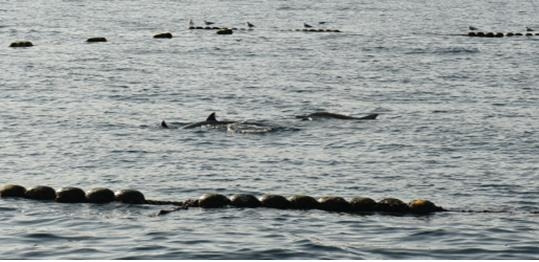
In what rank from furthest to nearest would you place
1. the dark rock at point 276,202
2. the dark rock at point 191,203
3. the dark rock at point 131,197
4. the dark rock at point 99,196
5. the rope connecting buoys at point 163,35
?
the rope connecting buoys at point 163,35
the dark rock at point 99,196
the dark rock at point 131,197
the dark rock at point 191,203
the dark rock at point 276,202

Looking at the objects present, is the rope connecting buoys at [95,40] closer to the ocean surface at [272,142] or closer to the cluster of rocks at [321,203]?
the ocean surface at [272,142]

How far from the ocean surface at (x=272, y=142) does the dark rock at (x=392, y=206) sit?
587mm

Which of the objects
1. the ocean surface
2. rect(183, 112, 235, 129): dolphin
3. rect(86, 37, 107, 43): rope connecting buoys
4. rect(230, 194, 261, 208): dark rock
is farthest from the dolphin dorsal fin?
rect(86, 37, 107, 43): rope connecting buoys

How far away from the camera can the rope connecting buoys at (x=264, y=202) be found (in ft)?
81.3

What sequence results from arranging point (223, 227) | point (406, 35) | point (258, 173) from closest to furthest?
point (223, 227) < point (258, 173) < point (406, 35)

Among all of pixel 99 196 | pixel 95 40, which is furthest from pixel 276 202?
pixel 95 40

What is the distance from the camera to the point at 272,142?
114ft

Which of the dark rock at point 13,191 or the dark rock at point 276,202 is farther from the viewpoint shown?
the dark rock at point 13,191

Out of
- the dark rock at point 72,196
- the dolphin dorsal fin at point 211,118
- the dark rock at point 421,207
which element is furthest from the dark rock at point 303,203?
the dolphin dorsal fin at point 211,118

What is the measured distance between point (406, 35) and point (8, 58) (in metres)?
32.2

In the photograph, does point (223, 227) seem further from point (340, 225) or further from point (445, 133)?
point (445, 133)

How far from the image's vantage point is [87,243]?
855 inches

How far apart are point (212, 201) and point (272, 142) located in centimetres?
982

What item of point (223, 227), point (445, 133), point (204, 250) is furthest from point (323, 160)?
point (204, 250)
